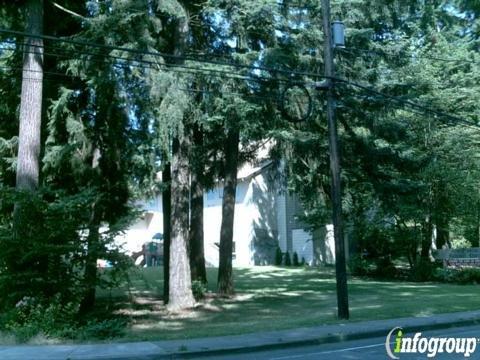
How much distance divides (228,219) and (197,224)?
47.9 inches

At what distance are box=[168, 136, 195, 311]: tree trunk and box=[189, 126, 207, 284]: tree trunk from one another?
2832mm

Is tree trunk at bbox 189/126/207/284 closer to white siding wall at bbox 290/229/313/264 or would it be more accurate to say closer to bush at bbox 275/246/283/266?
white siding wall at bbox 290/229/313/264

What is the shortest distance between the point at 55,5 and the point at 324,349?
42.5ft

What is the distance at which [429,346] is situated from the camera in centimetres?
1062

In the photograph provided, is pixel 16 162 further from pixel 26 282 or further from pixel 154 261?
pixel 154 261

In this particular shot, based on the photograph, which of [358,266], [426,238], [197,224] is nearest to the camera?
[197,224]

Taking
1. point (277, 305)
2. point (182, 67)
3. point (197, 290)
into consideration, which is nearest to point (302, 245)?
point (197, 290)

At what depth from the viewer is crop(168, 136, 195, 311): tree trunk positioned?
1731 cm

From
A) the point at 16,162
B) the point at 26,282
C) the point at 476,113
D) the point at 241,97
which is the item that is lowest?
the point at 26,282

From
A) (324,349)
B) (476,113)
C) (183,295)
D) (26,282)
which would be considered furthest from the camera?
(476,113)

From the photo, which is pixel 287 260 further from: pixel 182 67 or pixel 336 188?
pixel 182 67

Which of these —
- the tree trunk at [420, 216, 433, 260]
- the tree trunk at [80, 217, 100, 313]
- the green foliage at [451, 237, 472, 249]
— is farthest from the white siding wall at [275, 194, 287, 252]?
the tree trunk at [80, 217, 100, 313]

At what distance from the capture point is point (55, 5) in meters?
17.4

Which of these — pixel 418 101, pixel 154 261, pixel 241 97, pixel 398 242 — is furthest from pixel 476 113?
pixel 154 261
